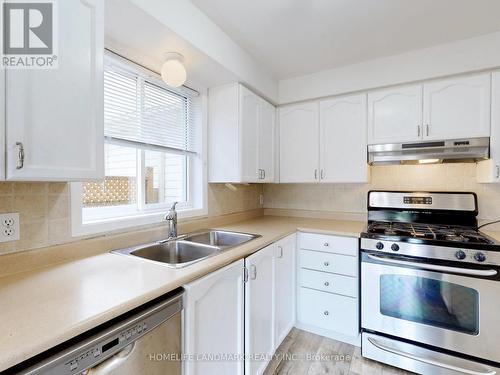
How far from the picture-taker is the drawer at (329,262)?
1.94 m

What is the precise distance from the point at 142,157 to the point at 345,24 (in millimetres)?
1681

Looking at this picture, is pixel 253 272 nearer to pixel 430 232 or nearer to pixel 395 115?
pixel 430 232

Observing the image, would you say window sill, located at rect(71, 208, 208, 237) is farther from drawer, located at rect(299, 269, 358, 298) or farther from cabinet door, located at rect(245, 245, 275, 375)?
drawer, located at rect(299, 269, 358, 298)

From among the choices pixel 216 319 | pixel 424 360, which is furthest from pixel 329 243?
pixel 216 319

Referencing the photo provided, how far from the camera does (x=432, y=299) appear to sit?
1.64 m

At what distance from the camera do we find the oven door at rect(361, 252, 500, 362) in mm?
1509

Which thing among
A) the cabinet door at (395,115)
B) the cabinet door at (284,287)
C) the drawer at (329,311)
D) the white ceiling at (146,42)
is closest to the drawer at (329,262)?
the cabinet door at (284,287)

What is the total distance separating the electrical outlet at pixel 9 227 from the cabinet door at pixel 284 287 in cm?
145

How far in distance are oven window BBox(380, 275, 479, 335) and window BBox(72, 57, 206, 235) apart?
157 centimetres

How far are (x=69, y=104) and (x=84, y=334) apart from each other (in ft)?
2.63

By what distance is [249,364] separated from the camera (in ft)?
4.65

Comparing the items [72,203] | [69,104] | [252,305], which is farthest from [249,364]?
[69,104]

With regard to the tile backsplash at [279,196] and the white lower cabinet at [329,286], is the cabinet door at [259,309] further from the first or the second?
the tile backsplash at [279,196]

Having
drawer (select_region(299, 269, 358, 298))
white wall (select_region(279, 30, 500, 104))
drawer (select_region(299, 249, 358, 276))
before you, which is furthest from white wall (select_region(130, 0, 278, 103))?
drawer (select_region(299, 269, 358, 298))
